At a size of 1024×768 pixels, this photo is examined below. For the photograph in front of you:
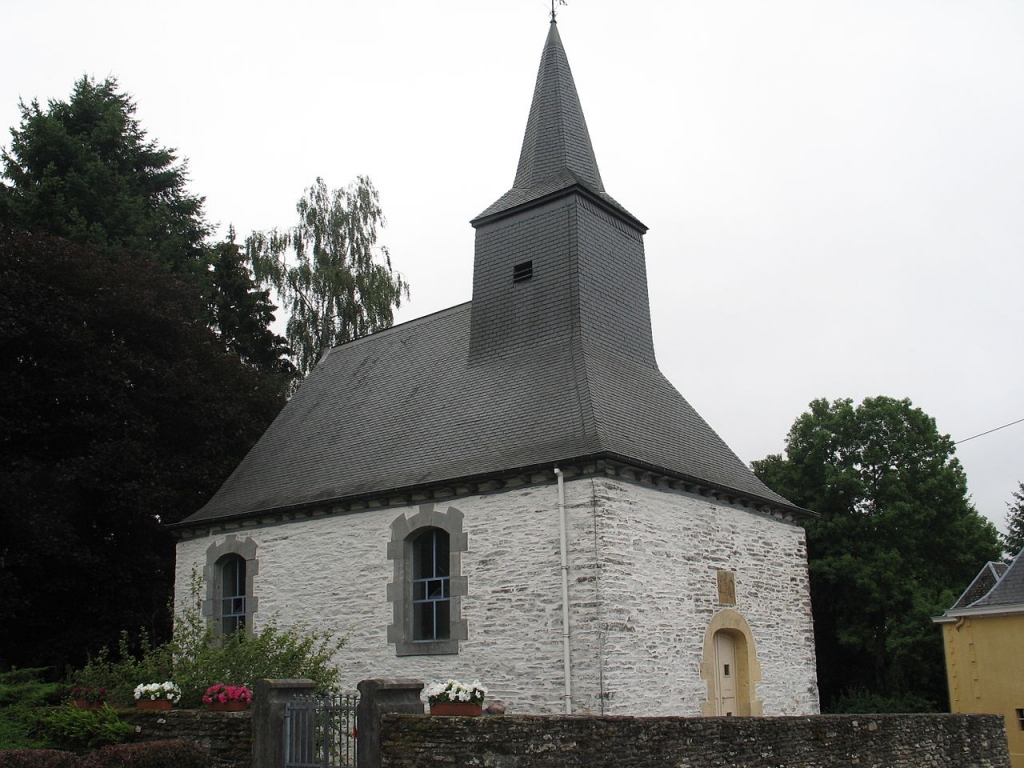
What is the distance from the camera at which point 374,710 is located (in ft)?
27.7

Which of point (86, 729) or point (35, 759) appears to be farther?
point (86, 729)

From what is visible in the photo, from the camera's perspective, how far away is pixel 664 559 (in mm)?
13242

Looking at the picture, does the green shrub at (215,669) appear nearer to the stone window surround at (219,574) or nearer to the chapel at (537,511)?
the chapel at (537,511)

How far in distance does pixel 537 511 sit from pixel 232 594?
22.8ft

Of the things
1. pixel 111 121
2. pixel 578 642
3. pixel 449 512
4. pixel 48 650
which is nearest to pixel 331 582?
pixel 449 512

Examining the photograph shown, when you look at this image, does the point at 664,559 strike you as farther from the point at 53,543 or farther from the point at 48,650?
the point at 48,650

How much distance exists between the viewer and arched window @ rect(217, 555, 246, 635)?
663 inches

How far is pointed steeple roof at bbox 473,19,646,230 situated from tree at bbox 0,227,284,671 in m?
7.42

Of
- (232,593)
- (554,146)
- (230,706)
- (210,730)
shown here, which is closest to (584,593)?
(230,706)

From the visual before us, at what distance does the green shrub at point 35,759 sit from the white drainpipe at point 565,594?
565 cm

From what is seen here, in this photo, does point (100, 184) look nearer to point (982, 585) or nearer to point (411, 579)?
point (411, 579)

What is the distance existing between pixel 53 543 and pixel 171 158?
1801cm

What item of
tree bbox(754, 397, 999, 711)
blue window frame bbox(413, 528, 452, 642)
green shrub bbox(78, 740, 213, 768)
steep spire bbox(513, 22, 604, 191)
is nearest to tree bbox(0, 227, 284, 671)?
blue window frame bbox(413, 528, 452, 642)

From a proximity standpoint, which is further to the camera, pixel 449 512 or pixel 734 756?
pixel 449 512
